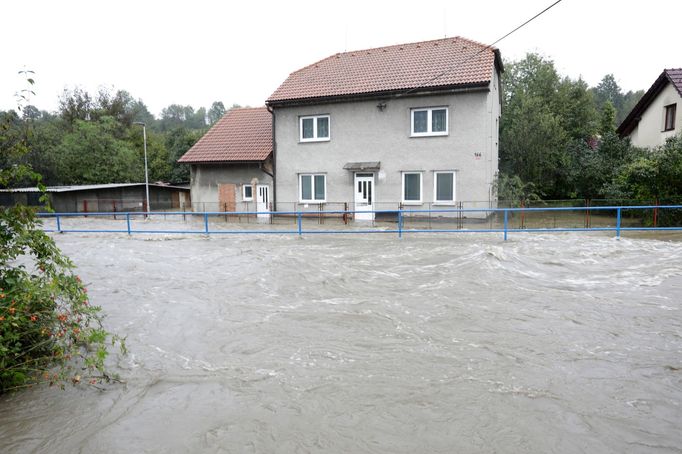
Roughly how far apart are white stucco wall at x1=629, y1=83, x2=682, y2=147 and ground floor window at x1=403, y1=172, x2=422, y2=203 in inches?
511

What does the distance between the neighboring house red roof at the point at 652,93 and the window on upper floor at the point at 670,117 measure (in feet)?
3.88

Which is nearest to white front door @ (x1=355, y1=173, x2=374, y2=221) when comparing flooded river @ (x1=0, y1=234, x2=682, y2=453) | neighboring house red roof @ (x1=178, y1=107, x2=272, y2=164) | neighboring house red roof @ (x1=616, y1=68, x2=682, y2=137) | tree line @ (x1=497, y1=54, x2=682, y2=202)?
neighboring house red roof @ (x1=178, y1=107, x2=272, y2=164)

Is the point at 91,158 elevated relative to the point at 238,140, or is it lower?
elevated

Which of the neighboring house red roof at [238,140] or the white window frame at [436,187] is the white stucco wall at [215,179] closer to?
the neighboring house red roof at [238,140]

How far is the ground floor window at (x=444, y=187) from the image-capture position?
21516 millimetres

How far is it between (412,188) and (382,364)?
54.7 ft

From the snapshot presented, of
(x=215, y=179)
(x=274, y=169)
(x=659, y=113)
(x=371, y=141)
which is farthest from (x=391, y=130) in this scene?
(x=659, y=113)

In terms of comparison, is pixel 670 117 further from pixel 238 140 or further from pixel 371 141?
pixel 238 140

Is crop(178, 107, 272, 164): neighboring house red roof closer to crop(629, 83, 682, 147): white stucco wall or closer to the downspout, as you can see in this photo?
the downspout

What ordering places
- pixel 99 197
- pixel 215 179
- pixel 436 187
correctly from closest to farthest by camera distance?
pixel 436 187, pixel 215 179, pixel 99 197

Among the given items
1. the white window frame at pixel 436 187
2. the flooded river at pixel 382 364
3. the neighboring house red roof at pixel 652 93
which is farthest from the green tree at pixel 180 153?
the flooded river at pixel 382 364

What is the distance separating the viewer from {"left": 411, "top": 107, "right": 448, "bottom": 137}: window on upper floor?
21.6 meters

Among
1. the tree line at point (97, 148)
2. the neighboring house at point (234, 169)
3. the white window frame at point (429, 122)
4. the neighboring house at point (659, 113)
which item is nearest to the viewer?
the white window frame at point (429, 122)

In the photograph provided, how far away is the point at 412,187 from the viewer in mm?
22297
